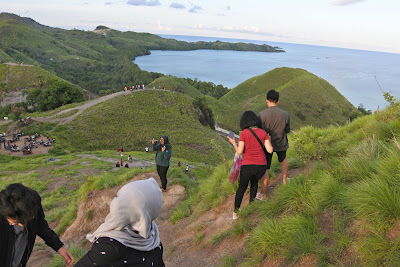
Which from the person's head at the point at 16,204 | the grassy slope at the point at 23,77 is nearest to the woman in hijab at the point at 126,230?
the person's head at the point at 16,204

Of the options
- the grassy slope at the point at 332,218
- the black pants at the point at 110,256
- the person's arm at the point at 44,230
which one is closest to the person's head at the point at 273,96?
the grassy slope at the point at 332,218

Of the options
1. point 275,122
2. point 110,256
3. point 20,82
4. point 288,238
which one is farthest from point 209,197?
point 20,82

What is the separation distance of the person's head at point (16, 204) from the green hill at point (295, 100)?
213ft

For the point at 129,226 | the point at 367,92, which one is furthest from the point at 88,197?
the point at 367,92

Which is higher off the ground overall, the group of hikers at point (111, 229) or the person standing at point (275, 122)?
the person standing at point (275, 122)

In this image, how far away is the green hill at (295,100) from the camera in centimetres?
7088

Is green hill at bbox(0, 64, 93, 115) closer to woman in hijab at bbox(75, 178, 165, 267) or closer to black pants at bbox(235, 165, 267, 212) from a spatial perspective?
black pants at bbox(235, 165, 267, 212)

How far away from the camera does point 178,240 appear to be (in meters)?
5.65

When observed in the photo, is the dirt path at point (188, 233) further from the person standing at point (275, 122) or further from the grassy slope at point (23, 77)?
the grassy slope at point (23, 77)

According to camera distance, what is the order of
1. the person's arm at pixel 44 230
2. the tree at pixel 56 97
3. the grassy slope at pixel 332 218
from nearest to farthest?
1. the person's arm at pixel 44 230
2. the grassy slope at pixel 332 218
3. the tree at pixel 56 97

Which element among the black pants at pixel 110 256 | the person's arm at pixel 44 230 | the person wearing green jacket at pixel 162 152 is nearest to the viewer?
the black pants at pixel 110 256

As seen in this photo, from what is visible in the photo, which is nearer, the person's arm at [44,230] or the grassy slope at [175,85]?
the person's arm at [44,230]

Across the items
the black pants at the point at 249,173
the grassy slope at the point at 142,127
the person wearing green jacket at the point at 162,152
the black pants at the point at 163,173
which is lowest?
the grassy slope at the point at 142,127

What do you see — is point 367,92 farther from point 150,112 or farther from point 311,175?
point 311,175
